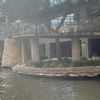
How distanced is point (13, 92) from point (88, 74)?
27.8 feet

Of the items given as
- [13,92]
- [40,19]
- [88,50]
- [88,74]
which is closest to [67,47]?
[88,50]

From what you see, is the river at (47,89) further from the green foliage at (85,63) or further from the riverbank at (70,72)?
the green foliage at (85,63)

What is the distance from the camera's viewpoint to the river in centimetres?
2456

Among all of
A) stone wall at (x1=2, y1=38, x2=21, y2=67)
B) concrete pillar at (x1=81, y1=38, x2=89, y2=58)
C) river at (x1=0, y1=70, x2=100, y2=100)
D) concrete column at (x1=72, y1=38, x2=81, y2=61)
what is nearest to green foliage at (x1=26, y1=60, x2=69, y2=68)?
concrete column at (x1=72, y1=38, x2=81, y2=61)

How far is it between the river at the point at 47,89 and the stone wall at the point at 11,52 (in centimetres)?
1065

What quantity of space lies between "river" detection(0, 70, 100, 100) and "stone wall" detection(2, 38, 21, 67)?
10654 mm

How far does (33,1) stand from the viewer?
38.2 meters

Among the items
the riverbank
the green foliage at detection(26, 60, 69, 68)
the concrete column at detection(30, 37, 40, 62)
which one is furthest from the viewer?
the concrete column at detection(30, 37, 40, 62)

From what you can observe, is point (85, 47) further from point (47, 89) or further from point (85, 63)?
point (47, 89)

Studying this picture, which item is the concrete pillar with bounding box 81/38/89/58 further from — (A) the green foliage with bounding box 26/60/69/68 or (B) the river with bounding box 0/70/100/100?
(B) the river with bounding box 0/70/100/100

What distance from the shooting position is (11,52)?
47.0m

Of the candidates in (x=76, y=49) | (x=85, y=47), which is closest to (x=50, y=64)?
(x=76, y=49)

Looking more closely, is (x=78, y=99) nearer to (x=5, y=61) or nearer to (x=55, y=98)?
(x=55, y=98)

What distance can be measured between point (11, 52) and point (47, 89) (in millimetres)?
19518
